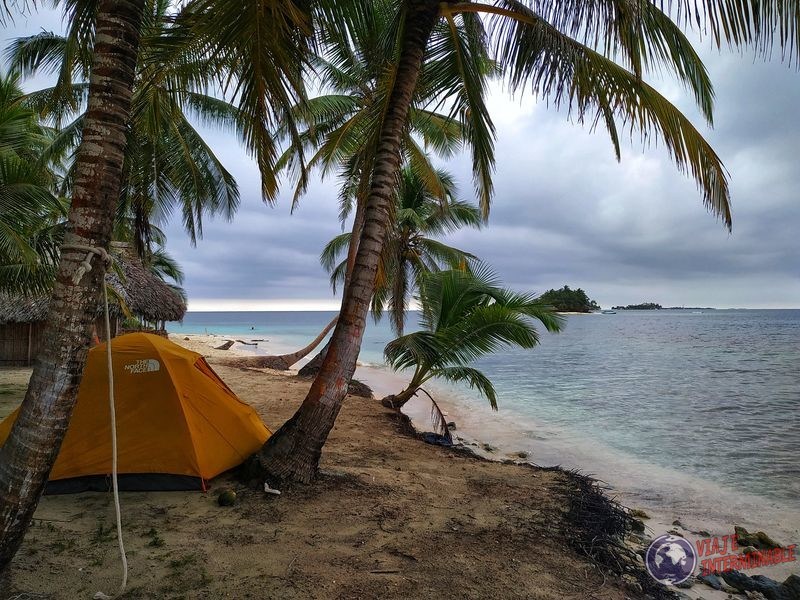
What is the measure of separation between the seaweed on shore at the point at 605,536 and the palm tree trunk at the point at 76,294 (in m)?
3.54

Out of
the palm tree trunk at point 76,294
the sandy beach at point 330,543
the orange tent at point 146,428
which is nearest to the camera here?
the palm tree trunk at point 76,294

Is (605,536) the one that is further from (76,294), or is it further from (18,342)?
(18,342)

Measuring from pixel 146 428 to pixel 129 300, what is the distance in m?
12.1

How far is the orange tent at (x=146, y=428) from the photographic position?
4.10m

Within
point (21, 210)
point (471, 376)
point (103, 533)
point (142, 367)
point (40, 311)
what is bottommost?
point (103, 533)

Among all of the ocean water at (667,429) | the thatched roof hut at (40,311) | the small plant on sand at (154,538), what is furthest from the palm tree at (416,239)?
the small plant on sand at (154,538)

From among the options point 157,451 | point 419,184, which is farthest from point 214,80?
point 419,184

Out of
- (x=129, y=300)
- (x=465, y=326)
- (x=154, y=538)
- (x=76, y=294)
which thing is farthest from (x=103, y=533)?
(x=129, y=300)

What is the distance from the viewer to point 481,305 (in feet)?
26.2

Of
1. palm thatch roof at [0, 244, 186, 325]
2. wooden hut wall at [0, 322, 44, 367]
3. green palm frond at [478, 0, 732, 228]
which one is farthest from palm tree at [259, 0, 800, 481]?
wooden hut wall at [0, 322, 44, 367]

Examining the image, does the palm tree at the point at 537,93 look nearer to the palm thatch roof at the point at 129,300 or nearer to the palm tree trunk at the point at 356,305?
the palm tree trunk at the point at 356,305

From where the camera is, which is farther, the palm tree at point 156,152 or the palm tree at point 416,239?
the palm tree at point 416,239

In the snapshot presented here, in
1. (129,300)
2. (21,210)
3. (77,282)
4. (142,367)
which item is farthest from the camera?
(129,300)

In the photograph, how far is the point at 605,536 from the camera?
12.4 ft
